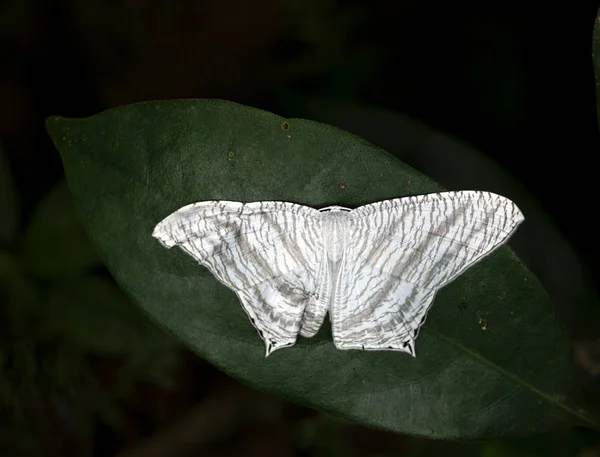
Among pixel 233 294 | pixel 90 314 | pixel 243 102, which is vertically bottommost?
pixel 90 314

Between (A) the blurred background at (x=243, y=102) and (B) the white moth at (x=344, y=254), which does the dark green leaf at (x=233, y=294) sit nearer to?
(B) the white moth at (x=344, y=254)

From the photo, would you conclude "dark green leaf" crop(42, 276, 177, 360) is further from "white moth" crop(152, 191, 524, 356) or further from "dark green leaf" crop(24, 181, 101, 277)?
"white moth" crop(152, 191, 524, 356)

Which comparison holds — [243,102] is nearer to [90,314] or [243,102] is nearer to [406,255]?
[90,314]

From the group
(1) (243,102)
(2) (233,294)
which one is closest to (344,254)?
(2) (233,294)

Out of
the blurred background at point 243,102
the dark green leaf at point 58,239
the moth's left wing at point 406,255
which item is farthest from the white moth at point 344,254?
the dark green leaf at point 58,239

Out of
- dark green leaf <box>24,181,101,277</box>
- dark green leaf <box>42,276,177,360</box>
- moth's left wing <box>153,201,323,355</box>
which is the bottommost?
dark green leaf <box>42,276,177,360</box>

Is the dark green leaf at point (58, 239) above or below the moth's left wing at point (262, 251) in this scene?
below

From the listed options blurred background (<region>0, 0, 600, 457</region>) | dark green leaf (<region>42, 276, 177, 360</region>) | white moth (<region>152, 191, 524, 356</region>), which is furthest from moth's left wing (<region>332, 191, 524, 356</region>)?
dark green leaf (<region>42, 276, 177, 360</region>)
